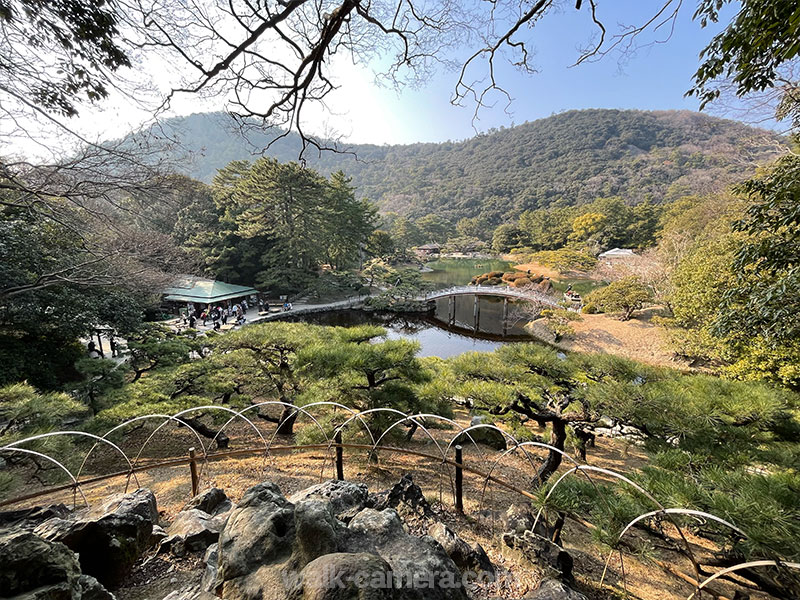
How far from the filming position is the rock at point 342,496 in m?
2.18

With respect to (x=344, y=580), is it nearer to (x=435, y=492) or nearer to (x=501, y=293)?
(x=435, y=492)

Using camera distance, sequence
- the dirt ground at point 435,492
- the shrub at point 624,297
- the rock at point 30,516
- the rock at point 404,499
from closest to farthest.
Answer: the dirt ground at point 435,492 → the rock at point 30,516 → the rock at point 404,499 → the shrub at point 624,297

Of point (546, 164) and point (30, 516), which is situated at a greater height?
point (546, 164)

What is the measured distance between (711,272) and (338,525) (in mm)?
10854

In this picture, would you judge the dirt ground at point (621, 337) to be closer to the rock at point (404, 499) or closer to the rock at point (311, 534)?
the rock at point (404, 499)

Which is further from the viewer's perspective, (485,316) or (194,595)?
(485,316)

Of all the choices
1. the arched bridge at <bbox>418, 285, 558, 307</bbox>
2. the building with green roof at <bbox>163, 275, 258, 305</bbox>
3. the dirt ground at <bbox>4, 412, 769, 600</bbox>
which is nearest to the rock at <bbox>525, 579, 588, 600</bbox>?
the dirt ground at <bbox>4, 412, 769, 600</bbox>

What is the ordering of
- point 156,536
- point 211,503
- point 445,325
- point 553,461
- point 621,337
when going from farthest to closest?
point 445,325 < point 621,337 < point 553,461 < point 211,503 < point 156,536

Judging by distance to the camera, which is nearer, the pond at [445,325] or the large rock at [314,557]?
the large rock at [314,557]

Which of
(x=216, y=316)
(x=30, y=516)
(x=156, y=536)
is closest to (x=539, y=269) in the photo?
(x=216, y=316)

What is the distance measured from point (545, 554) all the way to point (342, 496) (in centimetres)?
140

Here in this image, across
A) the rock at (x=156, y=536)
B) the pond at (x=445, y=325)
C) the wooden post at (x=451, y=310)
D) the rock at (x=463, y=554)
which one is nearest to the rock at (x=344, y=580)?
the rock at (x=463, y=554)

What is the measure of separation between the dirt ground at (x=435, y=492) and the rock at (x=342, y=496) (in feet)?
1.35

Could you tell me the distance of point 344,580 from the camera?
1.17 metres
